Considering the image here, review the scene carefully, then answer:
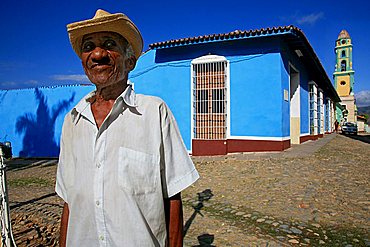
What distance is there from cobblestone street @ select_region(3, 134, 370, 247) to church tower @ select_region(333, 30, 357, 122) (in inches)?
1444

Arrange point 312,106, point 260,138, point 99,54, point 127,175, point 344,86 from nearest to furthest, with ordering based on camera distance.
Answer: point 127,175
point 99,54
point 260,138
point 312,106
point 344,86

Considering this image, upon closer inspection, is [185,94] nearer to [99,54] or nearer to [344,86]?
[99,54]

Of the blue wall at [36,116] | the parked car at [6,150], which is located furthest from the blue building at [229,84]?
the parked car at [6,150]

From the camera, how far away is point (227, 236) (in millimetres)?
2980

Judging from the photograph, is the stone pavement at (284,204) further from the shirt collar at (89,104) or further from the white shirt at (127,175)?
the shirt collar at (89,104)

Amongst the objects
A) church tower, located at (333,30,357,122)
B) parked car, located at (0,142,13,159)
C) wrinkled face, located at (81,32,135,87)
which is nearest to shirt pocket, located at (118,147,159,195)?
wrinkled face, located at (81,32,135,87)

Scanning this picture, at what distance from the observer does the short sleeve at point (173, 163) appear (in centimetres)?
120

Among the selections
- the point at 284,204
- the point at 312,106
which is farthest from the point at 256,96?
the point at 312,106

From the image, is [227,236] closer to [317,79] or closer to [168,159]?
[168,159]

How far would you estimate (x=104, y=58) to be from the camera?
128 centimetres

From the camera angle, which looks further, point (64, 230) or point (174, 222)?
point (64, 230)

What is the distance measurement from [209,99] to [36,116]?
7312mm

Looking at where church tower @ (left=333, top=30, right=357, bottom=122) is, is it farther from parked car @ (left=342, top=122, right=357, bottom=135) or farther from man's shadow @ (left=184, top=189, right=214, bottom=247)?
man's shadow @ (left=184, top=189, right=214, bottom=247)

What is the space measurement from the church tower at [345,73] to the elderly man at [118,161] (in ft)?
139
